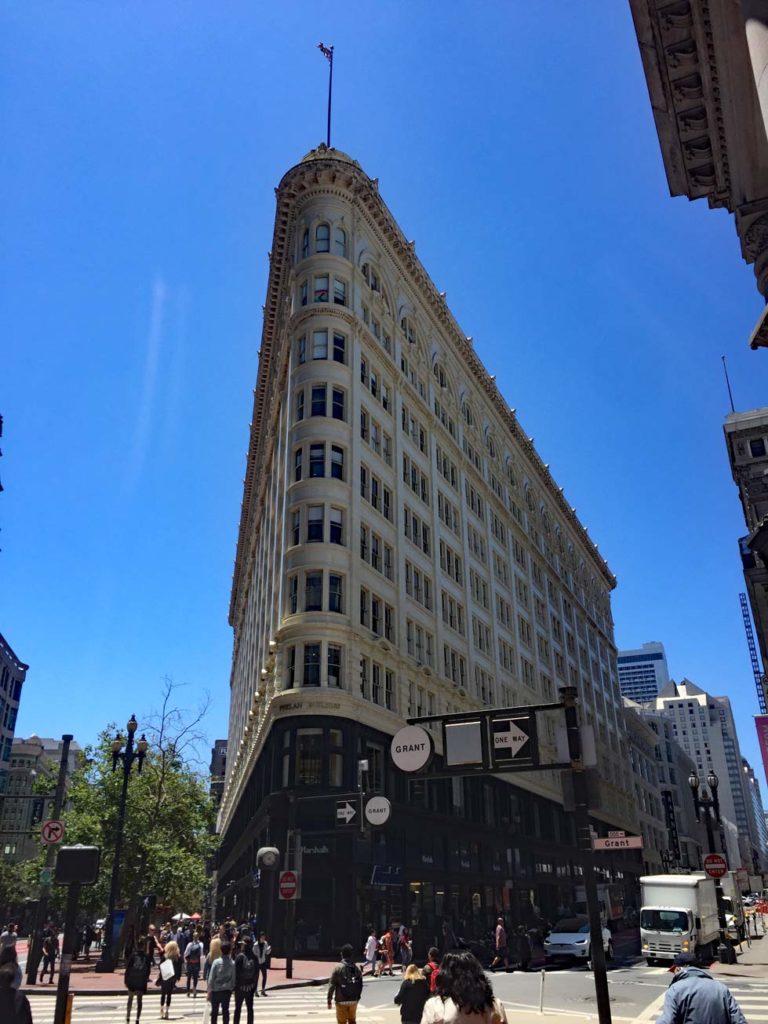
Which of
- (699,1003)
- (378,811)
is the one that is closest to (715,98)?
(699,1003)

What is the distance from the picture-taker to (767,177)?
504 inches

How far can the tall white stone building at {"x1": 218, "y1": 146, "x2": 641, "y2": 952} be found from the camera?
36.4 m

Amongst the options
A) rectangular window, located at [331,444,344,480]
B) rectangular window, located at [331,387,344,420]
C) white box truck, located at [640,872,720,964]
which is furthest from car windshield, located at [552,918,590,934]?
rectangular window, located at [331,387,344,420]

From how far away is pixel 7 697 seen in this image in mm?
100938

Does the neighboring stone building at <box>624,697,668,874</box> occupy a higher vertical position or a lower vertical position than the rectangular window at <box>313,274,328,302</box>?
lower

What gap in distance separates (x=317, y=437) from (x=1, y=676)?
7502 cm

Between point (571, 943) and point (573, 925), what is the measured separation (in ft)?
6.23

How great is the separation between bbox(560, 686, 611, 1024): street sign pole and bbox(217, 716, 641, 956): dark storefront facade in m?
17.1

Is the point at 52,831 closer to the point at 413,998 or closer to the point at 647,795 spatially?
the point at 413,998

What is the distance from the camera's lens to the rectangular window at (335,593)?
39219 mm

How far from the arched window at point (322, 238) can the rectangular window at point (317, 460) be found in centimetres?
1385

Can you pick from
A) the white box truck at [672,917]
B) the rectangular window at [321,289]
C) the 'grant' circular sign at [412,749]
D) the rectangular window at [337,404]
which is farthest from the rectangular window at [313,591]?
the 'grant' circular sign at [412,749]

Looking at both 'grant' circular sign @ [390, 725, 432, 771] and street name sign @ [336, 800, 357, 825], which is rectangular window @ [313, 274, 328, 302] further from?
'grant' circular sign @ [390, 725, 432, 771]

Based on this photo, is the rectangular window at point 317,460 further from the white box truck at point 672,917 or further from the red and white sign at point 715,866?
the red and white sign at point 715,866
